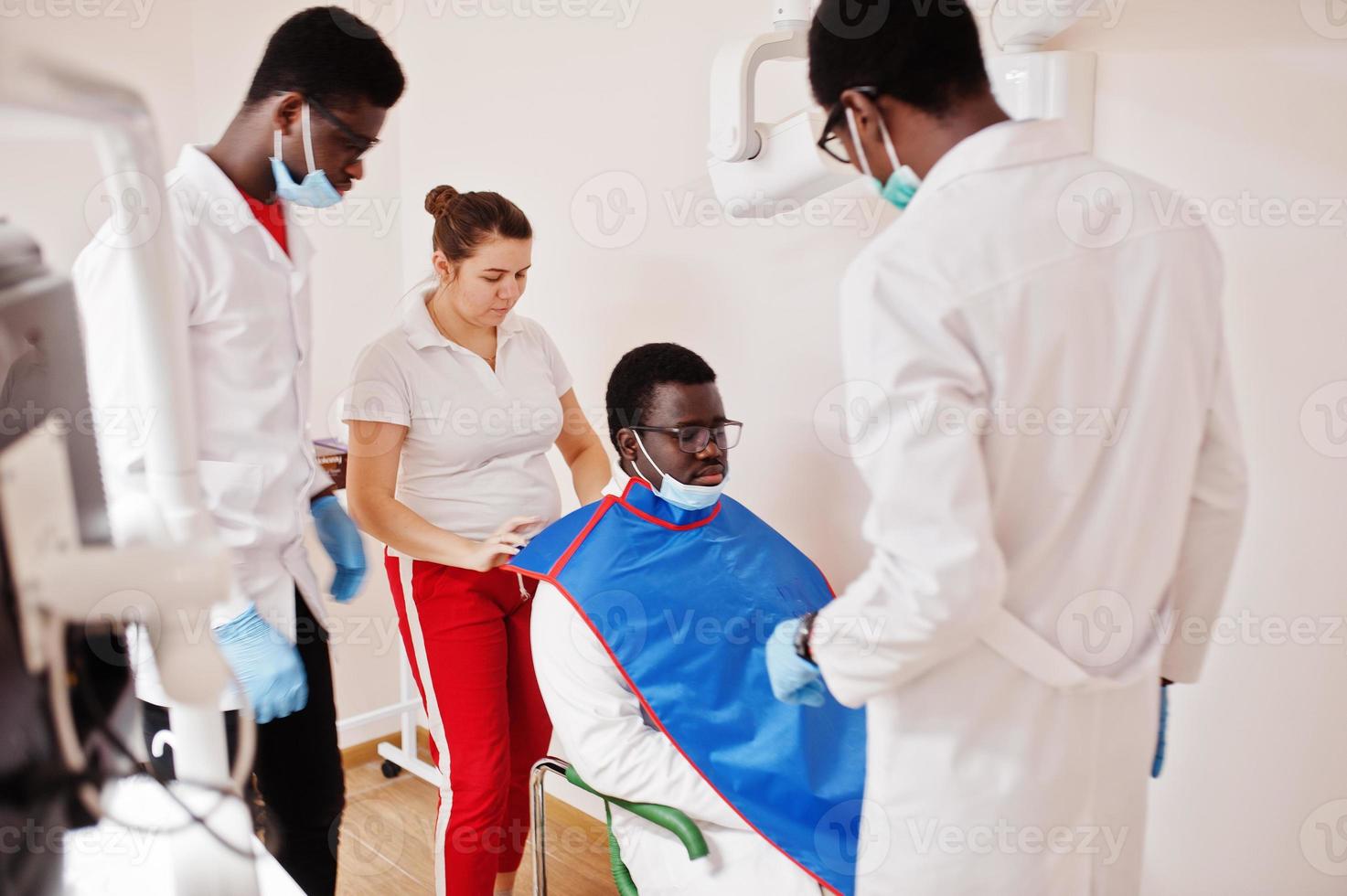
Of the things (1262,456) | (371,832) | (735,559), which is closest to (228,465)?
(735,559)

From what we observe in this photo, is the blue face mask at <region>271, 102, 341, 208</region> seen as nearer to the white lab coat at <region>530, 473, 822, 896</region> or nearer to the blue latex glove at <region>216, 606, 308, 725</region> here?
the blue latex glove at <region>216, 606, 308, 725</region>

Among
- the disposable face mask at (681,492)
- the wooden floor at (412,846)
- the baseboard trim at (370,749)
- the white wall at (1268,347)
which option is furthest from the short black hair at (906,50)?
the baseboard trim at (370,749)

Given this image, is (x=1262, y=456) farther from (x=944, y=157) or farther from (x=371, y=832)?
(x=371, y=832)

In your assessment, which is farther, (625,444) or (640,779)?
(625,444)

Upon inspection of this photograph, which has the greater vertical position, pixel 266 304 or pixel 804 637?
pixel 266 304

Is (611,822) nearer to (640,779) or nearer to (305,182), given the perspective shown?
(640,779)

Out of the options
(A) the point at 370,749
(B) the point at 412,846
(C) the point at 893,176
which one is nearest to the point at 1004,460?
(C) the point at 893,176

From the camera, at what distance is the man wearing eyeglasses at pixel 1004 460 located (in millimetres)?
854

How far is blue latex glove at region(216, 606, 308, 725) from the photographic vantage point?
1.15 m

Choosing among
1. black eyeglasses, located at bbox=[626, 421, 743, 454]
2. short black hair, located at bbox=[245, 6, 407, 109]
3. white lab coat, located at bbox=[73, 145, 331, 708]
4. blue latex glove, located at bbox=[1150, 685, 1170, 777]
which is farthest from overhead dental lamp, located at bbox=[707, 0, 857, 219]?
blue latex glove, located at bbox=[1150, 685, 1170, 777]

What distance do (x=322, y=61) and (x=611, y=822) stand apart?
3.84 feet

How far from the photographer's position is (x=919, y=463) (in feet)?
2.74

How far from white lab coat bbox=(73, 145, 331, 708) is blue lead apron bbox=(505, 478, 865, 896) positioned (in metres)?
0.45

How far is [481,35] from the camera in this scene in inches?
104
